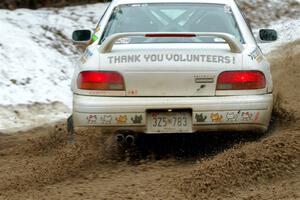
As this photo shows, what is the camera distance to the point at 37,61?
38.8 ft

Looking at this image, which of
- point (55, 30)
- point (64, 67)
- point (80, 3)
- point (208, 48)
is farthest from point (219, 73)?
point (80, 3)

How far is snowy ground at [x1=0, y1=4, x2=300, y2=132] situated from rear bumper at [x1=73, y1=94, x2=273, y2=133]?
3455 millimetres

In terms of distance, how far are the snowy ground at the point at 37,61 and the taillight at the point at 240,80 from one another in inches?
159

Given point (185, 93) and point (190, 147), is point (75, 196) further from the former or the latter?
point (190, 147)

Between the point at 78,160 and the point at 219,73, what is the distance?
153 centimetres

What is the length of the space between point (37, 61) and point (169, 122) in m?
6.29

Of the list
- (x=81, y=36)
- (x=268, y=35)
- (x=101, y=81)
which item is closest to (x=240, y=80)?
(x=101, y=81)

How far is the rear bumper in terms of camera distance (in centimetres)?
589

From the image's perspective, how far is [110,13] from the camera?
709 centimetres

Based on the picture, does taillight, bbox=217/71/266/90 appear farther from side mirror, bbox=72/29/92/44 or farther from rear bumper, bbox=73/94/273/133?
side mirror, bbox=72/29/92/44

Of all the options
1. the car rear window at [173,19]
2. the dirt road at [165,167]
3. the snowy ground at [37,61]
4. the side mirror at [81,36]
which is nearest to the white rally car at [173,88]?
the dirt road at [165,167]

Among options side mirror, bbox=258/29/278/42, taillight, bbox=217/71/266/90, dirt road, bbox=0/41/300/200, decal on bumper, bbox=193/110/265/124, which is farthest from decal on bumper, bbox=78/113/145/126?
side mirror, bbox=258/29/278/42

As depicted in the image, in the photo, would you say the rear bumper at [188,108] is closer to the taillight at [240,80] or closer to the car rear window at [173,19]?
the taillight at [240,80]

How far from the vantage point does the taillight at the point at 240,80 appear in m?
5.95
